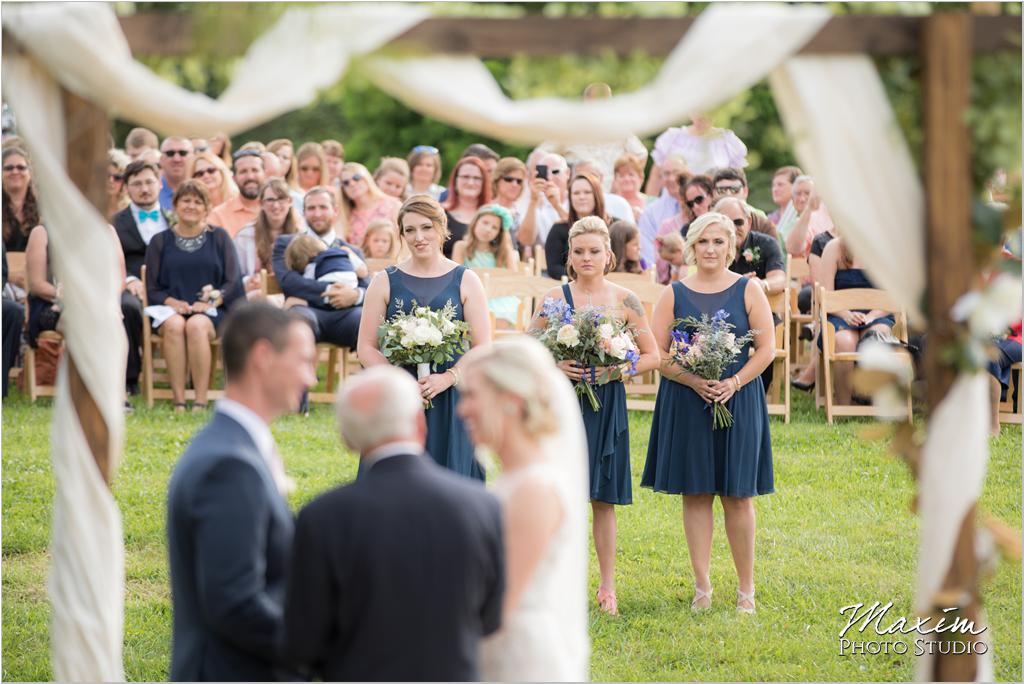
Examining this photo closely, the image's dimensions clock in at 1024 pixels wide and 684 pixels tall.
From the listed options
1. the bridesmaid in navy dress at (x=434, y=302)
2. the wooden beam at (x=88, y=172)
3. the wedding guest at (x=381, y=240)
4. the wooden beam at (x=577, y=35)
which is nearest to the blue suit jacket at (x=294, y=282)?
the wedding guest at (x=381, y=240)

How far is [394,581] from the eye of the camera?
3.65 meters

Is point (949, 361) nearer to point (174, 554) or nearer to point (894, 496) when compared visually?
point (174, 554)

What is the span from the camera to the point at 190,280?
11758mm

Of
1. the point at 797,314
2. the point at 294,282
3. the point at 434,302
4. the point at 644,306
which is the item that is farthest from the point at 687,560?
the point at 294,282

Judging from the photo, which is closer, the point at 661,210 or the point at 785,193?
the point at 661,210

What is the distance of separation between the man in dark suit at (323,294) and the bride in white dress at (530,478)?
300 inches

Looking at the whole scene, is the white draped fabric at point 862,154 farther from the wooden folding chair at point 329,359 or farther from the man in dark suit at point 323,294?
the wooden folding chair at point 329,359

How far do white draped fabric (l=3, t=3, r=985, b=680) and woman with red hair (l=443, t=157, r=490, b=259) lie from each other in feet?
24.8

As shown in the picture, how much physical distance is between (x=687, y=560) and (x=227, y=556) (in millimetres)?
5073

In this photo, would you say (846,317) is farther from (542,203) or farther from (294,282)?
(294,282)

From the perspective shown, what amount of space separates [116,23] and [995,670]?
529 cm

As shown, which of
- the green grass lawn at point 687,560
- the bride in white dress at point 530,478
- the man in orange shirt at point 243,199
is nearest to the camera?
the bride in white dress at point 530,478

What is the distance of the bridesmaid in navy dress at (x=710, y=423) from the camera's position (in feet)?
23.6

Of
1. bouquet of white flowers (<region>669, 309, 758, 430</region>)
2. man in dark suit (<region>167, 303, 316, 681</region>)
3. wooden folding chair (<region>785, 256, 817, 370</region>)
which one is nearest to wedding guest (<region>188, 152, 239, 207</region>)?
wooden folding chair (<region>785, 256, 817, 370</region>)
